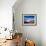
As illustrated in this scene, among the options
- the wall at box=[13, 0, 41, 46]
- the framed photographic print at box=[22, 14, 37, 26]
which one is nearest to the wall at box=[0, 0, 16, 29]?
the wall at box=[13, 0, 41, 46]

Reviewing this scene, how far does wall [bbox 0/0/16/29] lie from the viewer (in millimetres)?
4773

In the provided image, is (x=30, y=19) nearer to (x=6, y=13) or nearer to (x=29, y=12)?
(x=29, y=12)

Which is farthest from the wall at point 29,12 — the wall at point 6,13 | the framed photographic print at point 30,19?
the wall at point 6,13

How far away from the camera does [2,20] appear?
192 inches

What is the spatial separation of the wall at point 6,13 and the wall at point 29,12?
140cm

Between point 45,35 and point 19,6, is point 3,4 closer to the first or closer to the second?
point 19,6

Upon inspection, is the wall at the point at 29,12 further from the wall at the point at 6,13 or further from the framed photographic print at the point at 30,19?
the wall at the point at 6,13

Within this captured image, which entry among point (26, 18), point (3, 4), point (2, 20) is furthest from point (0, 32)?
point (26, 18)

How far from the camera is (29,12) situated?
6246 mm

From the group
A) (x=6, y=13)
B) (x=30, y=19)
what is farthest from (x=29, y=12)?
(x=6, y=13)

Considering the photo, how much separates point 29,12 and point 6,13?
1.74 m

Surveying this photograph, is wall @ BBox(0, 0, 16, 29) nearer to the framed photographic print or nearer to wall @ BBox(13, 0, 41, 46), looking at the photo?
wall @ BBox(13, 0, 41, 46)

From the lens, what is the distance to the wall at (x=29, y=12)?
20.5 feet

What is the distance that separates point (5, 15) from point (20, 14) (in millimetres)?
1564
